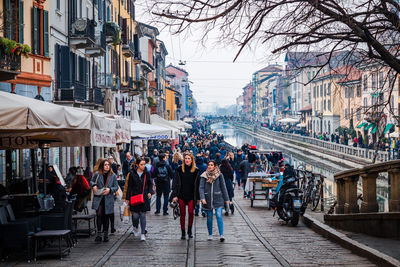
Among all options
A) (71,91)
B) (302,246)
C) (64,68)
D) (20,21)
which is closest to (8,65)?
(20,21)

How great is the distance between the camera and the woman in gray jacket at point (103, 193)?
34.9 feet

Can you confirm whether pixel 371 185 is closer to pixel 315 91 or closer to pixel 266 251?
pixel 266 251

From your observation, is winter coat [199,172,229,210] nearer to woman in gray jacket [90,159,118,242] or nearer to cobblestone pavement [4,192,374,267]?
cobblestone pavement [4,192,374,267]

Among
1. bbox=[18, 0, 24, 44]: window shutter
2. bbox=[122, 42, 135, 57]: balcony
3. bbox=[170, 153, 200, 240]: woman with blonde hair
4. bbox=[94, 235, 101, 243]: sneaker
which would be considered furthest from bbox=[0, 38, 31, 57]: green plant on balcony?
bbox=[122, 42, 135, 57]: balcony

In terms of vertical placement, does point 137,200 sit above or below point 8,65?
below

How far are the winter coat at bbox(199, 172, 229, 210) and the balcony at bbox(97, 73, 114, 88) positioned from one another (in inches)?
866

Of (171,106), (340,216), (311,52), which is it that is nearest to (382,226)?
(340,216)

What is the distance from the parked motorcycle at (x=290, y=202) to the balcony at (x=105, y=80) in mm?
20151

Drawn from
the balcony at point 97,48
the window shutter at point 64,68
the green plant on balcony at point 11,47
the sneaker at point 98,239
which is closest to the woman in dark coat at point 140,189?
the sneaker at point 98,239

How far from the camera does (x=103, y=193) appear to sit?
34.9 ft

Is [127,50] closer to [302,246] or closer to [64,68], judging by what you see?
[64,68]

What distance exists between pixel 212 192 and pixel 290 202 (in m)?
2.81

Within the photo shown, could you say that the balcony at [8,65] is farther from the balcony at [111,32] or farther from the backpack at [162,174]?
the balcony at [111,32]

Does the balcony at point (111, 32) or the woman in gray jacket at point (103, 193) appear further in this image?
the balcony at point (111, 32)
